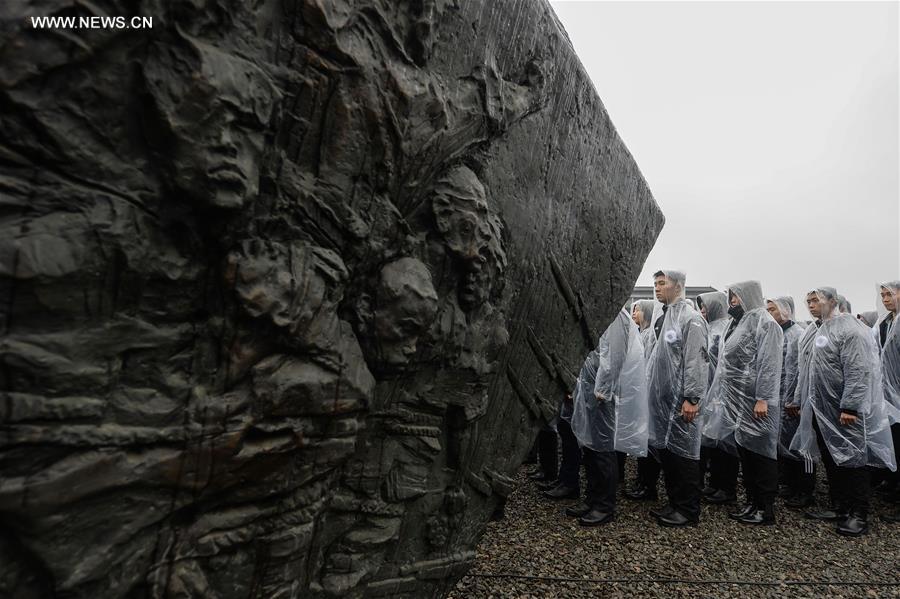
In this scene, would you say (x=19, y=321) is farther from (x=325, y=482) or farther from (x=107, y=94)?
(x=325, y=482)

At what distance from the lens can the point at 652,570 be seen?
3887 mm

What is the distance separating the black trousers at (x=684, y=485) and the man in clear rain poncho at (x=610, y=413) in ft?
1.10

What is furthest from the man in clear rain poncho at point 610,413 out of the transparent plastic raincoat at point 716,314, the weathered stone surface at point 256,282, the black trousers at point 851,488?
the weathered stone surface at point 256,282

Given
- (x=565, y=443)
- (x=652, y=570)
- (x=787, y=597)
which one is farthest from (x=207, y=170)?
(x=565, y=443)

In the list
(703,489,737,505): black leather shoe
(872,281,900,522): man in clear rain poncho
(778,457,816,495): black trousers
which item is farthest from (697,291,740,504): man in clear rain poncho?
(872,281,900,522): man in clear rain poncho

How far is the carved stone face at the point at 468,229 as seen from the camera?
6.35 feet

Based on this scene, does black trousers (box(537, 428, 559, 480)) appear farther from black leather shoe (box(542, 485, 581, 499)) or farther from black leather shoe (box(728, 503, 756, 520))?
black leather shoe (box(728, 503, 756, 520))

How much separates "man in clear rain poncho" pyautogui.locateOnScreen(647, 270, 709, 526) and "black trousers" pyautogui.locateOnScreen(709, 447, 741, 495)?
84cm

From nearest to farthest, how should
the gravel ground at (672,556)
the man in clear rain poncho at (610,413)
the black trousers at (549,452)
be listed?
the gravel ground at (672,556) → the man in clear rain poncho at (610,413) → the black trousers at (549,452)

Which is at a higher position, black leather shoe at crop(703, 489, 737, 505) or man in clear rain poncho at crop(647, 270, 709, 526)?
man in clear rain poncho at crop(647, 270, 709, 526)

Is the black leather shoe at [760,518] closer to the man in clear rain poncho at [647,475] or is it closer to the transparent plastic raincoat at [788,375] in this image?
the man in clear rain poncho at [647,475]

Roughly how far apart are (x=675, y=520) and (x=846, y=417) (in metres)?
2.08

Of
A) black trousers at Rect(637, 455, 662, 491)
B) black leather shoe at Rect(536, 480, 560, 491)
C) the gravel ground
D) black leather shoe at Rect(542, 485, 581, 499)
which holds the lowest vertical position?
Answer: black leather shoe at Rect(536, 480, 560, 491)

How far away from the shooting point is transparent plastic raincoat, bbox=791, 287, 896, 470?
17.5ft
